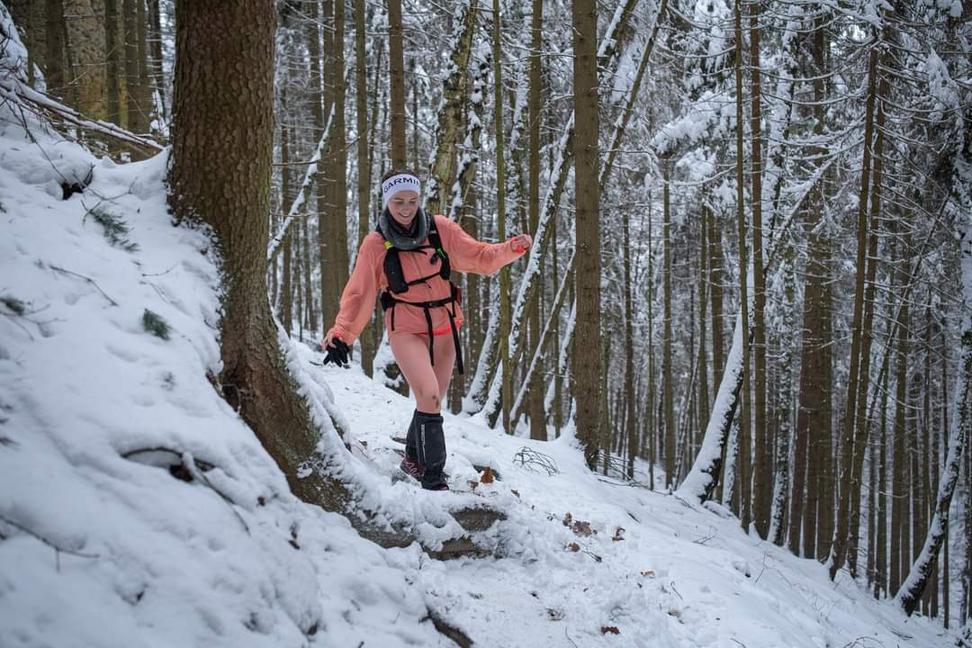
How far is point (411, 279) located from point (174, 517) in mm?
2419

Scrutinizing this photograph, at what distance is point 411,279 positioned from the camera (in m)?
4.10

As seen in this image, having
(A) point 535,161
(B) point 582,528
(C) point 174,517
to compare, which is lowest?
(B) point 582,528

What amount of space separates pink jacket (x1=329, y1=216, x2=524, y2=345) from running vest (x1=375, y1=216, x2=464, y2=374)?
23 mm

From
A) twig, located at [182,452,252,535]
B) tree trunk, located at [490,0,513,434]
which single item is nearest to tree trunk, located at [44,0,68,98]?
tree trunk, located at [490,0,513,434]

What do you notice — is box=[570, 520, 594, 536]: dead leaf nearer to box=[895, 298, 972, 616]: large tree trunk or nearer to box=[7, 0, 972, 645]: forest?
box=[7, 0, 972, 645]: forest

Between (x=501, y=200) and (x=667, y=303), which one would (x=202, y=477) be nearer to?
(x=501, y=200)

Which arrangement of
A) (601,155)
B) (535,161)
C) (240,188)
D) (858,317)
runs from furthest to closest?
(535,161), (601,155), (858,317), (240,188)

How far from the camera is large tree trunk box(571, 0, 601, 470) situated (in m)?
7.04

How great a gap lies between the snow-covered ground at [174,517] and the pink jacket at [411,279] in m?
0.54

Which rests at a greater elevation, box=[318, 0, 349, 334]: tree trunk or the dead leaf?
box=[318, 0, 349, 334]: tree trunk

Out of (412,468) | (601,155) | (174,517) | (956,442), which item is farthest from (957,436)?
(174,517)

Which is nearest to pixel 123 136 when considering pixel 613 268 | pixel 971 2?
pixel 971 2

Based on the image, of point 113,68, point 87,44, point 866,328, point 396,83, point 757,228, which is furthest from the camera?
point 113,68

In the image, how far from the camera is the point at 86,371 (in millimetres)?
2045
